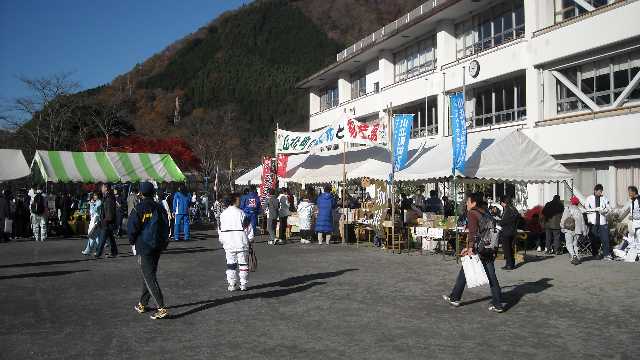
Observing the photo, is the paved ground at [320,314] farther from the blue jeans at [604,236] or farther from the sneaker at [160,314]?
the blue jeans at [604,236]

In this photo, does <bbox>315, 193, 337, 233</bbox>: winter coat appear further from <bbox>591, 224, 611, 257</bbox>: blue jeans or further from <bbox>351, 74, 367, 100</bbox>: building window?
<bbox>351, 74, 367, 100</bbox>: building window

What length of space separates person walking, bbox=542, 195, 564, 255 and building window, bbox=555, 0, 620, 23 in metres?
7.85

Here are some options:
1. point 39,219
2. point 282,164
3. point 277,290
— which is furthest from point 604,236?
point 39,219

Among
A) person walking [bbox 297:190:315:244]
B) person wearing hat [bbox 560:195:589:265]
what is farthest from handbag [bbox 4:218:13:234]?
person wearing hat [bbox 560:195:589:265]

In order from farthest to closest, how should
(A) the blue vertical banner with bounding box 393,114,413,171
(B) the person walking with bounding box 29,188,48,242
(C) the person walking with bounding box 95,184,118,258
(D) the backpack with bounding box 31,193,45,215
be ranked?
(B) the person walking with bounding box 29,188,48,242 → (D) the backpack with bounding box 31,193,45,215 → (A) the blue vertical banner with bounding box 393,114,413,171 → (C) the person walking with bounding box 95,184,118,258

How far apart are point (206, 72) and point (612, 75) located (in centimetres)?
8694

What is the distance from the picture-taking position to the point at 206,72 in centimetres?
9844

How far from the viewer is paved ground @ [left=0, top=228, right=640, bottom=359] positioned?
611cm

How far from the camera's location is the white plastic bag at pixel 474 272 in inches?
311

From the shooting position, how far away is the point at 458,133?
1469cm

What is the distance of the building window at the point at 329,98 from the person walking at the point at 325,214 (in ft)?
70.9

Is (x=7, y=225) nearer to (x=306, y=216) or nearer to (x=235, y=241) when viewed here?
(x=306, y=216)

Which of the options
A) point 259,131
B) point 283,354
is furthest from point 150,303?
point 259,131

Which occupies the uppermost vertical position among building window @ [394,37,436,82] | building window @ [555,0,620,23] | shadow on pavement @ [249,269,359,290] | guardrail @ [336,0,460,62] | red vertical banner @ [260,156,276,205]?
guardrail @ [336,0,460,62]
